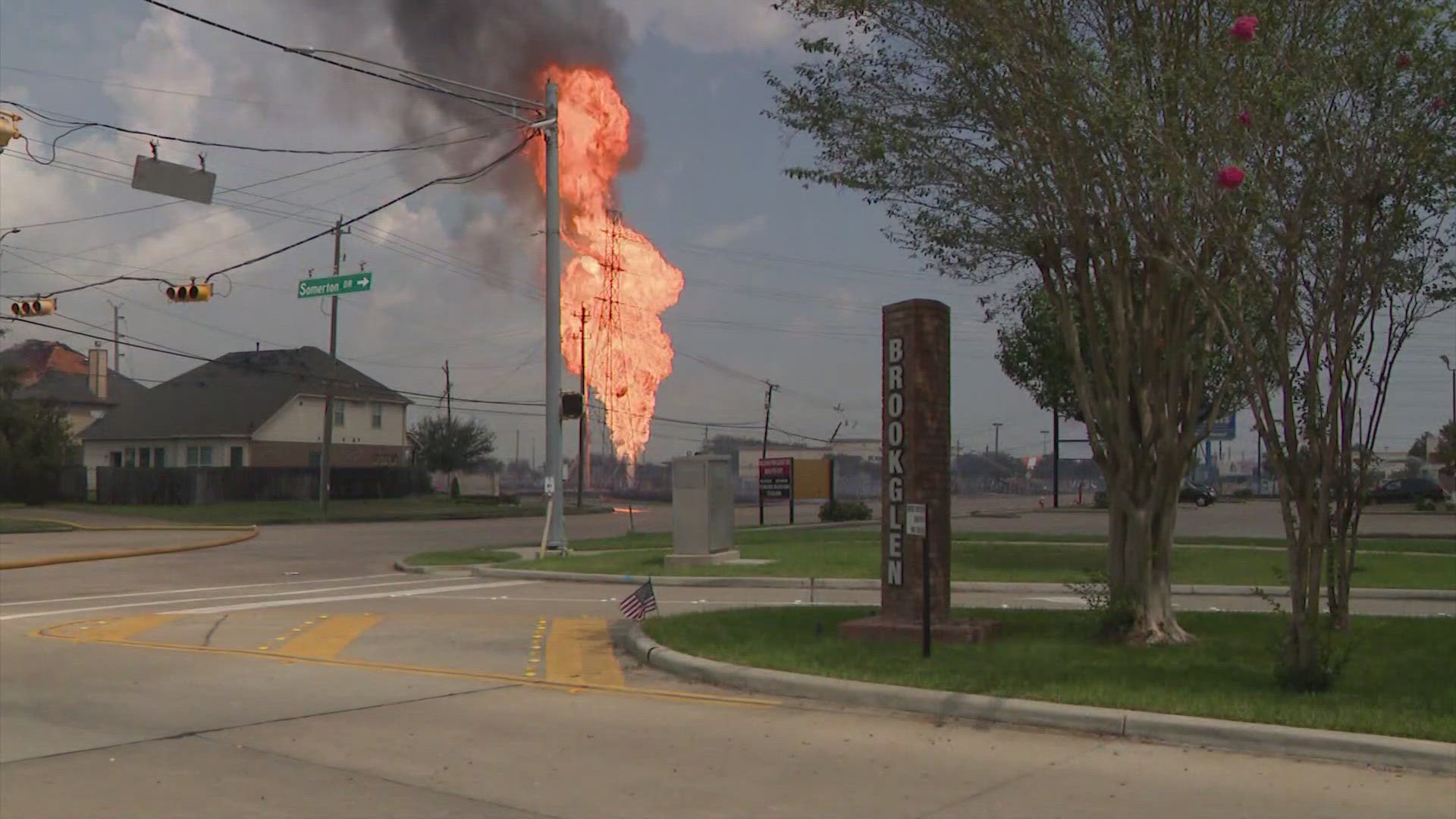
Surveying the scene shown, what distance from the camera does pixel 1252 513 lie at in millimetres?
54469

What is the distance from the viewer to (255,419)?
65.7 m

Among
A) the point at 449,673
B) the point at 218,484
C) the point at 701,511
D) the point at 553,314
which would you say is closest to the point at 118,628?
the point at 449,673

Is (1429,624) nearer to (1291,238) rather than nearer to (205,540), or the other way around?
(1291,238)

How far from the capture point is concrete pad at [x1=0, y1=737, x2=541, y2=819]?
6.79m

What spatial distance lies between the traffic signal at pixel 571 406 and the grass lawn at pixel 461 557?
3.03m

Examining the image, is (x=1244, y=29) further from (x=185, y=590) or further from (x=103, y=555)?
(x=103, y=555)

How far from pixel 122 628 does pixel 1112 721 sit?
38.7 ft

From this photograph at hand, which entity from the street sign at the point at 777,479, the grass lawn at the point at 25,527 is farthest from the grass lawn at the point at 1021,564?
the grass lawn at the point at 25,527

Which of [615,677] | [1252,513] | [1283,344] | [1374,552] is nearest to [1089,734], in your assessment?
[1283,344]

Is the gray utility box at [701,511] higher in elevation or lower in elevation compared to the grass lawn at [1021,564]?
higher

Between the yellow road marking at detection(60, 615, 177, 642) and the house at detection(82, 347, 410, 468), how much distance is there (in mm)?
49248

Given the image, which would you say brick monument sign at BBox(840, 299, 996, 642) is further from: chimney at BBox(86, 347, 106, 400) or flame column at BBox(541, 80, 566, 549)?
chimney at BBox(86, 347, 106, 400)

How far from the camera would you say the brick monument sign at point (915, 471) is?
1223cm

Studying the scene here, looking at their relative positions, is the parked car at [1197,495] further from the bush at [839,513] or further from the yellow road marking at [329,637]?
the yellow road marking at [329,637]
